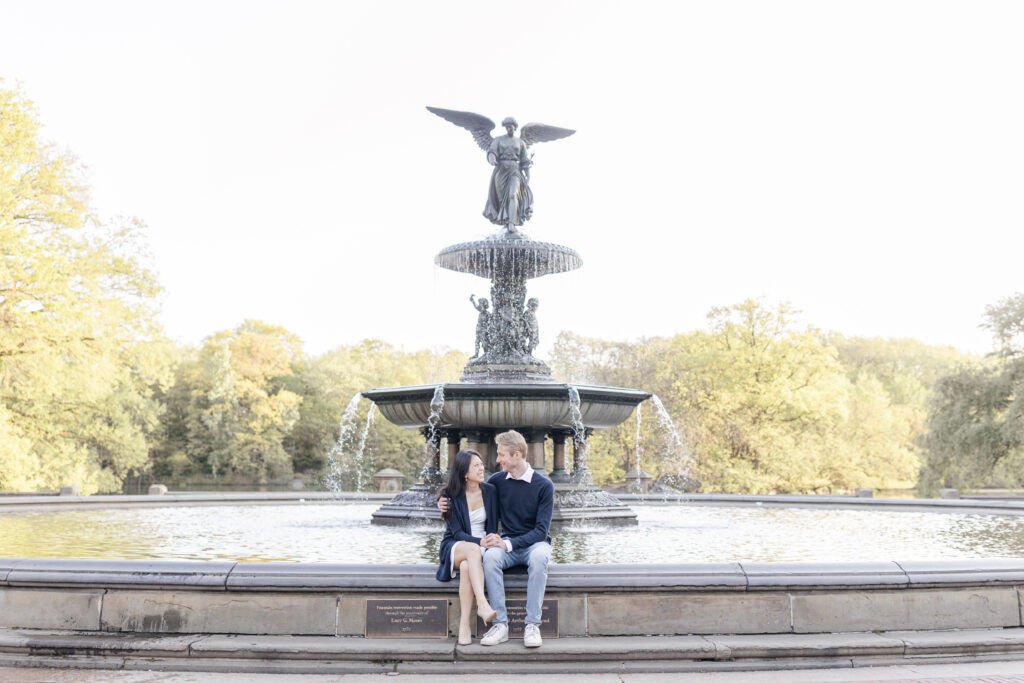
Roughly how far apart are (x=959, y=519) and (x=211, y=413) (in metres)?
45.3

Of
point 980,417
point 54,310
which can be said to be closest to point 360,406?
point 54,310

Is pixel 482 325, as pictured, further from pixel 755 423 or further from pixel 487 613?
pixel 755 423

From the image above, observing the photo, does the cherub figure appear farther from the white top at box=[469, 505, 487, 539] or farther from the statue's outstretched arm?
the white top at box=[469, 505, 487, 539]

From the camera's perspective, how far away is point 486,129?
14258 millimetres

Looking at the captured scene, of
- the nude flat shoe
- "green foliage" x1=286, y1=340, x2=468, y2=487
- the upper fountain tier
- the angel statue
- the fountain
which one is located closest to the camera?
the nude flat shoe

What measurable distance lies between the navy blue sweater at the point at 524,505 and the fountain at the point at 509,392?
224 inches

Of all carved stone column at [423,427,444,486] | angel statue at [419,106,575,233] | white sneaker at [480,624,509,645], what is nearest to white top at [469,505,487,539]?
white sneaker at [480,624,509,645]

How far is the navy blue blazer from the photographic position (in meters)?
5.39

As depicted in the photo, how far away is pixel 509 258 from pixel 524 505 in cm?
834

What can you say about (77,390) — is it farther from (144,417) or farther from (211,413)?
(211,413)

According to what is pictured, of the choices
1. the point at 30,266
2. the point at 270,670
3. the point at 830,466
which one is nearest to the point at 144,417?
the point at 30,266

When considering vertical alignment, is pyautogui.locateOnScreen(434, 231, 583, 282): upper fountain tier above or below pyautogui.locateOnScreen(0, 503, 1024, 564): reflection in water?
above

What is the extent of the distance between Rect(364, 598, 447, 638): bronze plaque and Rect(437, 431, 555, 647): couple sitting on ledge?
19 centimetres

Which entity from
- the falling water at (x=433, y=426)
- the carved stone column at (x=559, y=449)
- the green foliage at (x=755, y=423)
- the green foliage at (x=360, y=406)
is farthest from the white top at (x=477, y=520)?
the green foliage at (x=360, y=406)
